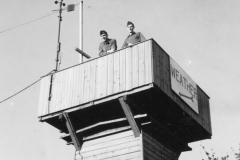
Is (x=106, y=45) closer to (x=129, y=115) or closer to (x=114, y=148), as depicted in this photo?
(x=129, y=115)

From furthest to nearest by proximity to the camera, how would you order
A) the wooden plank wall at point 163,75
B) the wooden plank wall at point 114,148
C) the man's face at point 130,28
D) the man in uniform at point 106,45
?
the man in uniform at point 106,45 < the man's face at point 130,28 < the wooden plank wall at point 114,148 < the wooden plank wall at point 163,75

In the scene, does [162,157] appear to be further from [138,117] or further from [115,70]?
[115,70]

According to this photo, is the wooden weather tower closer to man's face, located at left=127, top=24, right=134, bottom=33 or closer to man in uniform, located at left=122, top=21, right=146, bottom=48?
man in uniform, located at left=122, top=21, right=146, bottom=48

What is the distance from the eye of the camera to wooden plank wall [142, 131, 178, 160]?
13.6 metres

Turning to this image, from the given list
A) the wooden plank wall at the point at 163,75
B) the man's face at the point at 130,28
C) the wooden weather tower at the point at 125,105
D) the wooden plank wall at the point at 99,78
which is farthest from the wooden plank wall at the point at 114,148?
the man's face at the point at 130,28

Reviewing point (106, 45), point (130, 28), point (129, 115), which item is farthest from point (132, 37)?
point (129, 115)

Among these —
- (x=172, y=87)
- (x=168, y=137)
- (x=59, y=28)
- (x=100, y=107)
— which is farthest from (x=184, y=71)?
(x=59, y=28)

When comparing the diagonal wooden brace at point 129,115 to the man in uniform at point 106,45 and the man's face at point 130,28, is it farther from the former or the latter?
the man's face at point 130,28

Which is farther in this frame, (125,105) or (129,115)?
(129,115)

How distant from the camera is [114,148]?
14.0 m

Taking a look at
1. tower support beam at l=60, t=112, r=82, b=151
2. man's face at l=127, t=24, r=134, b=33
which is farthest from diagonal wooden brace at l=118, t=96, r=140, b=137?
man's face at l=127, t=24, r=134, b=33

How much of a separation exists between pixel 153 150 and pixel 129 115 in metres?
1.59

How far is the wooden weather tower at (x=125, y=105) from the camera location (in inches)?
527

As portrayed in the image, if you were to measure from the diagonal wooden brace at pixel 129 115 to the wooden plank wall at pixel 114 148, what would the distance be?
25 cm
